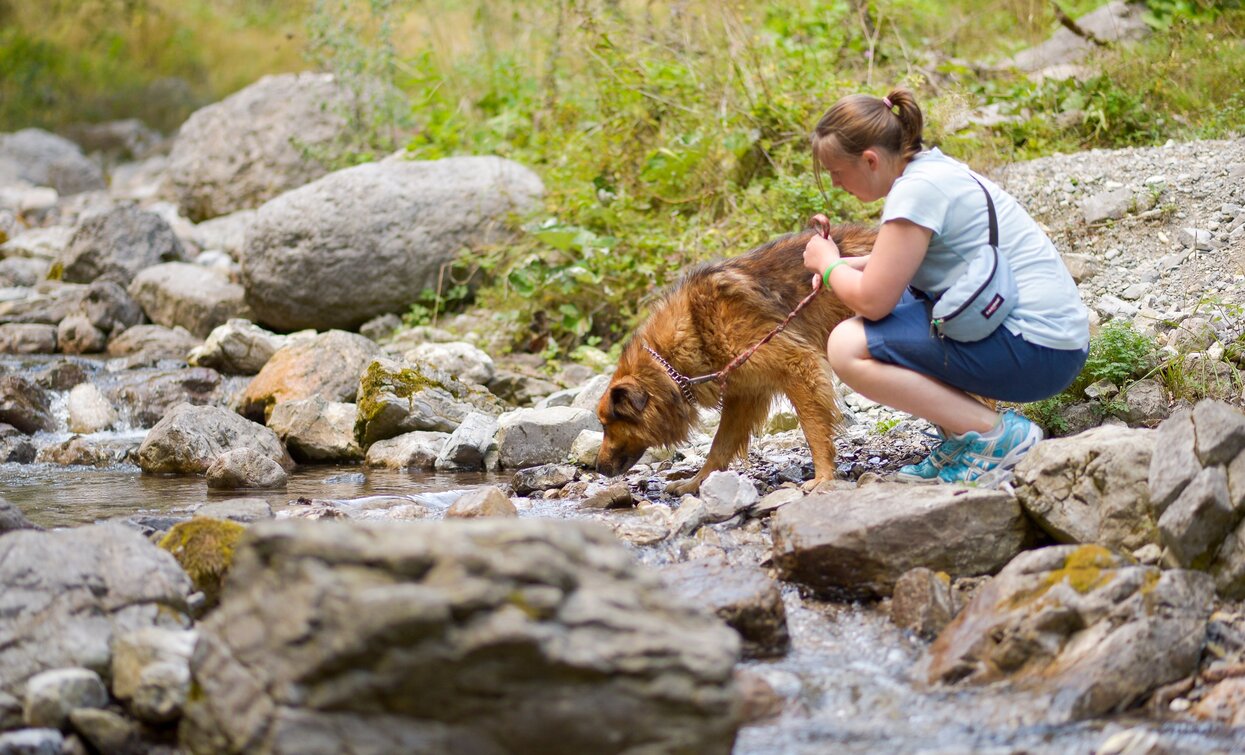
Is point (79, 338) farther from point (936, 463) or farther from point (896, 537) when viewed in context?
point (896, 537)

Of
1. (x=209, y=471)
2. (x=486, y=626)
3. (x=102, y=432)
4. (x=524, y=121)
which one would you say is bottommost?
(x=102, y=432)

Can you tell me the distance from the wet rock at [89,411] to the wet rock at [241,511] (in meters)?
3.94

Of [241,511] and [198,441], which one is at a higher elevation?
[241,511]

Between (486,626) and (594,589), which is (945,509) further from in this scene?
(486,626)

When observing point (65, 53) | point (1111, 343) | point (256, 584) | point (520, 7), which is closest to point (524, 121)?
point (520, 7)

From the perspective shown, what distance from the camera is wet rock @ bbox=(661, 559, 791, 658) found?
11.3 feet

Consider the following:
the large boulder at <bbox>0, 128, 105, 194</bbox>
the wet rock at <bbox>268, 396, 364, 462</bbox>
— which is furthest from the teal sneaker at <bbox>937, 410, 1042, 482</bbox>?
the large boulder at <bbox>0, 128, 105, 194</bbox>

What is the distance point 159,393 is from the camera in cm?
869

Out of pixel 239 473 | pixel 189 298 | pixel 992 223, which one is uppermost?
pixel 992 223

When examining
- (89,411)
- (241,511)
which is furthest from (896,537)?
(89,411)

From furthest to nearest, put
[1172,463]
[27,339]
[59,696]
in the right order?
[27,339] < [1172,463] < [59,696]

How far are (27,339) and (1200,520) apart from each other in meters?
10.3

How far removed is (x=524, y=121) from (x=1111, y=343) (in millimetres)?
7609

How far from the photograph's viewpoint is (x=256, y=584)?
2594 millimetres
